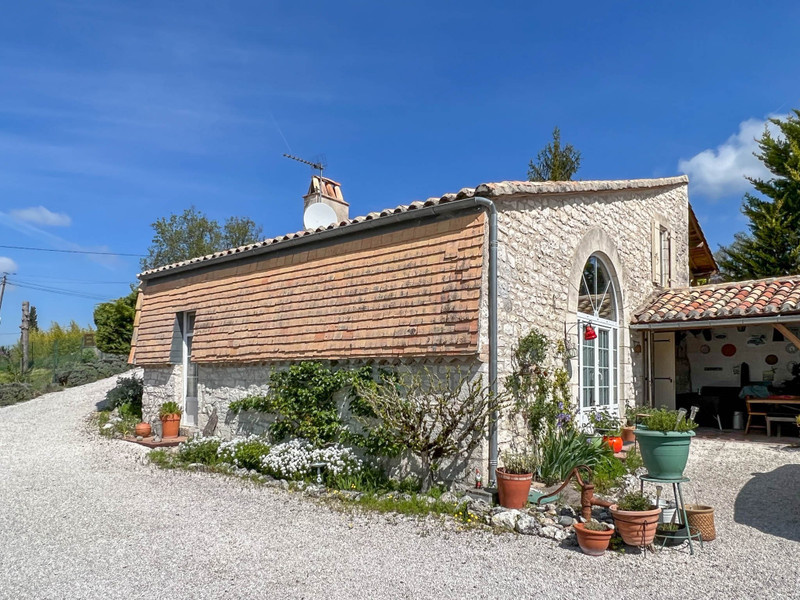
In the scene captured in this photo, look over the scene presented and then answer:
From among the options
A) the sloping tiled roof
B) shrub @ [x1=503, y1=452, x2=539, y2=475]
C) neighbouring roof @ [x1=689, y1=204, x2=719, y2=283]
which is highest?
neighbouring roof @ [x1=689, y1=204, x2=719, y2=283]

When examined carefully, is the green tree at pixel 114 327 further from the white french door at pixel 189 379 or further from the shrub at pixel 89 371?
the white french door at pixel 189 379

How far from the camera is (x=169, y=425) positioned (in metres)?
11.1

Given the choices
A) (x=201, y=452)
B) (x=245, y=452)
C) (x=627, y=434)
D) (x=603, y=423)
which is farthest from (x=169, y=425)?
(x=627, y=434)

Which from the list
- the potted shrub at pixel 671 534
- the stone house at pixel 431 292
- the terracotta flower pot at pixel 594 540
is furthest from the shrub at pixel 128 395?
the potted shrub at pixel 671 534

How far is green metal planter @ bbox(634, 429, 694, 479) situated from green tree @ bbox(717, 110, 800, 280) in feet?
48.4

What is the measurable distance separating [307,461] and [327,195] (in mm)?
6843

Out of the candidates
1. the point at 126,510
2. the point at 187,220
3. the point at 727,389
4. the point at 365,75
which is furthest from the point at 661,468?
the point at 187,220

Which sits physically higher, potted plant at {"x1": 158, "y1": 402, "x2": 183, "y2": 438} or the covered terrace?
the covered terrace

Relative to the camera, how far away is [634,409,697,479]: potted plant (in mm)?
5031

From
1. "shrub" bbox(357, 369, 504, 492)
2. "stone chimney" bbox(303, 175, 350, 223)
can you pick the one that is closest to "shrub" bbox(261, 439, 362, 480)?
"shrub" bbox(357, 369, 504, 492)

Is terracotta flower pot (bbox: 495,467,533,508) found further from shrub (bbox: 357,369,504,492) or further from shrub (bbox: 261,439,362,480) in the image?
shrub (bbox: 261,439,362,480)

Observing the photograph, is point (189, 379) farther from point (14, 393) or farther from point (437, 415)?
point (14, 393)

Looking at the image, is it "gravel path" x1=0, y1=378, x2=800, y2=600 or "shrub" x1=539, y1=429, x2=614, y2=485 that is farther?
"shrub" x1=539, y1=429, x2=614, y2=485

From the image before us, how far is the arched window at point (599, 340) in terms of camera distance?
9.25 m
